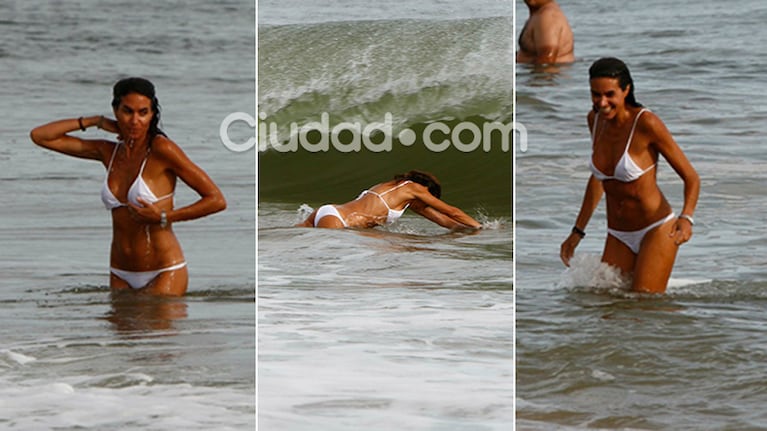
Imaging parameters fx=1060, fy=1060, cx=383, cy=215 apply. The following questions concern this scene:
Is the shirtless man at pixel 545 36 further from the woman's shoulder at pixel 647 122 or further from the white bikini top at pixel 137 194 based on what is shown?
the white bikini top at pixel 137 194

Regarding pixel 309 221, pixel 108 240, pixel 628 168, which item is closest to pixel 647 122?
pixel 628 168

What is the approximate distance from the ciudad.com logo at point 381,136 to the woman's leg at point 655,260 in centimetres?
65

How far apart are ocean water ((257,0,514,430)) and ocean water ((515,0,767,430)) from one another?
0.14 metres

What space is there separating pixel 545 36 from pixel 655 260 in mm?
960

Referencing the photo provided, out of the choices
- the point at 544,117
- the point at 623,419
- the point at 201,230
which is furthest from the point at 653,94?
the point at 201,230

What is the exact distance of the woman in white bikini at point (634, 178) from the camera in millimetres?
3361

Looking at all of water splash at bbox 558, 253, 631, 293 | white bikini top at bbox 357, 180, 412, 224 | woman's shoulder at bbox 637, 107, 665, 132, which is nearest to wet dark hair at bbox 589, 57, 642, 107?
woman's shoulder at bbox 637, 107, 665, 132

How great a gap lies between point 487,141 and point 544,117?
25cm

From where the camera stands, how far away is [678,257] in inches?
150

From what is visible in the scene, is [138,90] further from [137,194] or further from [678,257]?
[678,257]

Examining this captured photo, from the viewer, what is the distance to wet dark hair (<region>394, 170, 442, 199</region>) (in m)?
3.93

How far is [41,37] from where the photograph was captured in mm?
4594

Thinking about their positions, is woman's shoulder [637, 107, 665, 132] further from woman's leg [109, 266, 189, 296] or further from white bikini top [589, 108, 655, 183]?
woman's leg [109, 266, 189, 296]

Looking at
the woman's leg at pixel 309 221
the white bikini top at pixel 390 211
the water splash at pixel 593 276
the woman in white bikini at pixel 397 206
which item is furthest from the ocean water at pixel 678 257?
the woman's leg at pixel 309 221
